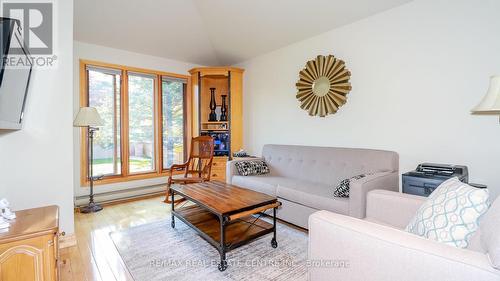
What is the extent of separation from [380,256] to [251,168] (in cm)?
250

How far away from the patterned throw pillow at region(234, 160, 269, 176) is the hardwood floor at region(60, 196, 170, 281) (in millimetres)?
1143

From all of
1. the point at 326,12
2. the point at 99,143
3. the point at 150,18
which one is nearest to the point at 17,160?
the point at 99,143

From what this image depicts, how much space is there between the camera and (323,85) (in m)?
3.27

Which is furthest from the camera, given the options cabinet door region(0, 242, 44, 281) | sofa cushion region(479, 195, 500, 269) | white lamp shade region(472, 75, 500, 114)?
white lamp shade region(472, 75, 500, 114)

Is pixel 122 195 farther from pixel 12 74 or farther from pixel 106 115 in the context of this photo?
pixel 12 74

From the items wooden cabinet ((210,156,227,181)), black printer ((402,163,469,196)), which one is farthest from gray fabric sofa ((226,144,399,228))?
wooden cabinet ((210,156,227,181))

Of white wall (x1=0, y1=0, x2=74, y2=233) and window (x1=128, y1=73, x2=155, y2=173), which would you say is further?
window (x1=128, y1=73, x2=155, y2=173)

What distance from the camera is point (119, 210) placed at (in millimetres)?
3363

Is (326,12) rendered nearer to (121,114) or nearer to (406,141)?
(406,141)

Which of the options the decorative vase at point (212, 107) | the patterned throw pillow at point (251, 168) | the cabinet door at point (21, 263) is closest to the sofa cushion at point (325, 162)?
the patterned throw pillow at point (251, 168)

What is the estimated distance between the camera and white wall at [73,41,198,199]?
3.54m

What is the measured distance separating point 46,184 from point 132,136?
6.69 ft

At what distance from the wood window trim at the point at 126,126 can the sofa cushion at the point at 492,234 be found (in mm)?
4279

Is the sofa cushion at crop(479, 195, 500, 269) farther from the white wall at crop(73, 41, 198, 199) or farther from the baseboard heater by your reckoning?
the white wall at crop(73, 41, 198, 199)
